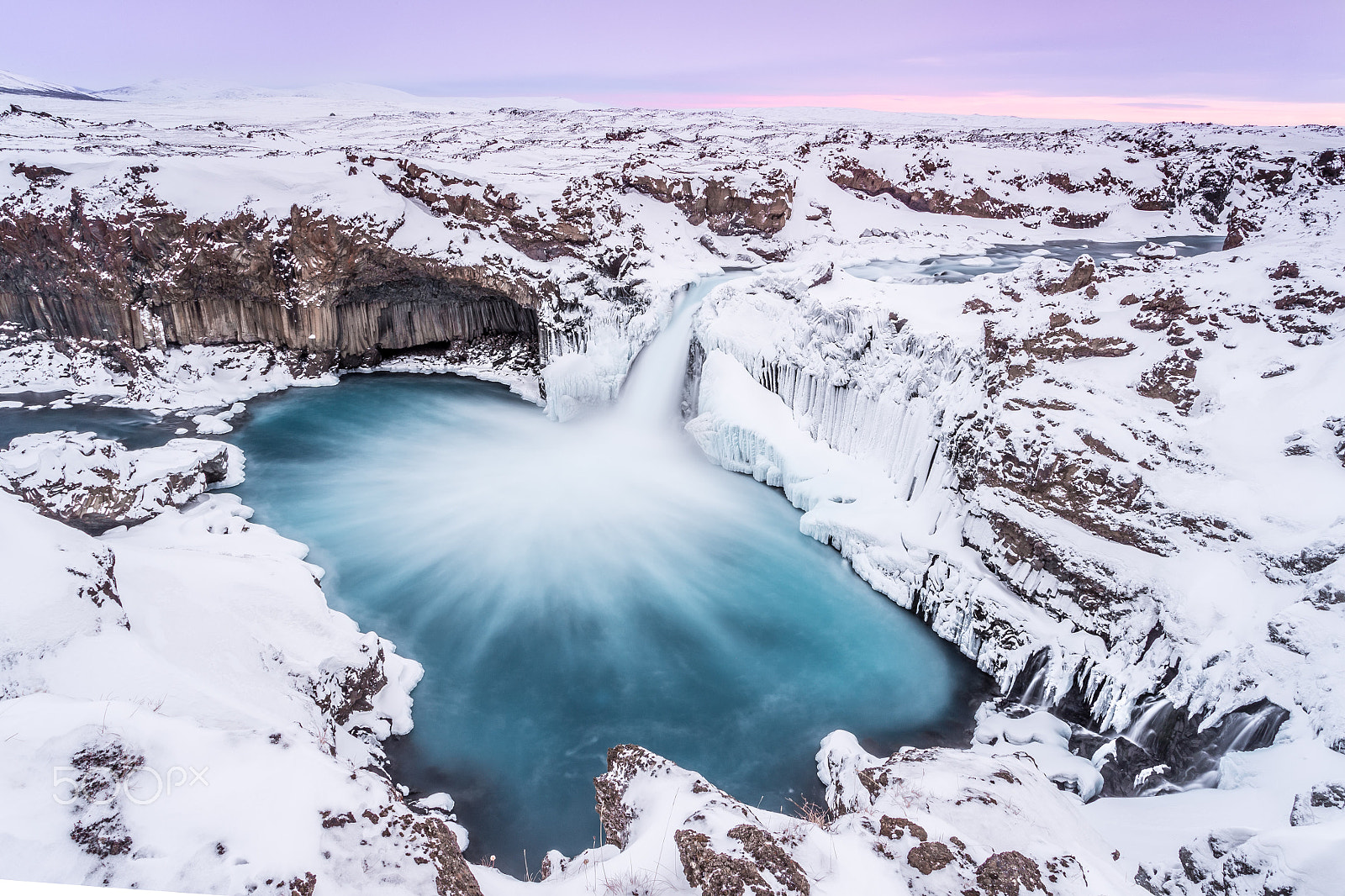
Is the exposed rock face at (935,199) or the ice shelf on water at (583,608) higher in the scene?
the exposed rock face at (935,199)

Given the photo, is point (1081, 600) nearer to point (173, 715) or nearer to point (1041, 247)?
point (173, 715)

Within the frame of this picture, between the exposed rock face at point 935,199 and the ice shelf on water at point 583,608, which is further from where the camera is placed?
the exposed rock face at point 935,199

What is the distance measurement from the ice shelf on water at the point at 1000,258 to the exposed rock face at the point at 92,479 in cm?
1954

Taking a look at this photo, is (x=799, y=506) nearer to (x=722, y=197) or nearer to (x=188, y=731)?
(x=188, y=731)

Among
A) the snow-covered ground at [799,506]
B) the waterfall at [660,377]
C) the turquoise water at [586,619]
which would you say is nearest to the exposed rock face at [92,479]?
the snow-covered ground at [799,506]

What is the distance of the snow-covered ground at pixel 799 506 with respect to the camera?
4605 mm

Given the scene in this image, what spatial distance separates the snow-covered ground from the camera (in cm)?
461

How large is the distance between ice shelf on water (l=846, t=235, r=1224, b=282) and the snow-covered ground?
1.89 meters

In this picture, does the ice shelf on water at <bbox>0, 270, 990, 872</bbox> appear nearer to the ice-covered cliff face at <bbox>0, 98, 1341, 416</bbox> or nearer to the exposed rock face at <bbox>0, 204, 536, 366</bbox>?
the ice-covered cliff face at <bbox>0, 98, 1341, 416</bbox>

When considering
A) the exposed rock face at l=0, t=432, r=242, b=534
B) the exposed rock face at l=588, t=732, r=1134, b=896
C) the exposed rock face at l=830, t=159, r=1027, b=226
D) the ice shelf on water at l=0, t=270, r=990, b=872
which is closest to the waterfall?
the ice shelf on water at l=0, t=270, r=990, b=872

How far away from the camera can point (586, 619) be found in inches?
436

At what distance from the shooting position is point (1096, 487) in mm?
9141

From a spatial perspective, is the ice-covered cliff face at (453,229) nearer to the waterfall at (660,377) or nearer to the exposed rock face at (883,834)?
the waterfall at (660,377)

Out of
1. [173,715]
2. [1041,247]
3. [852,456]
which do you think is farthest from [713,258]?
[173,715]
